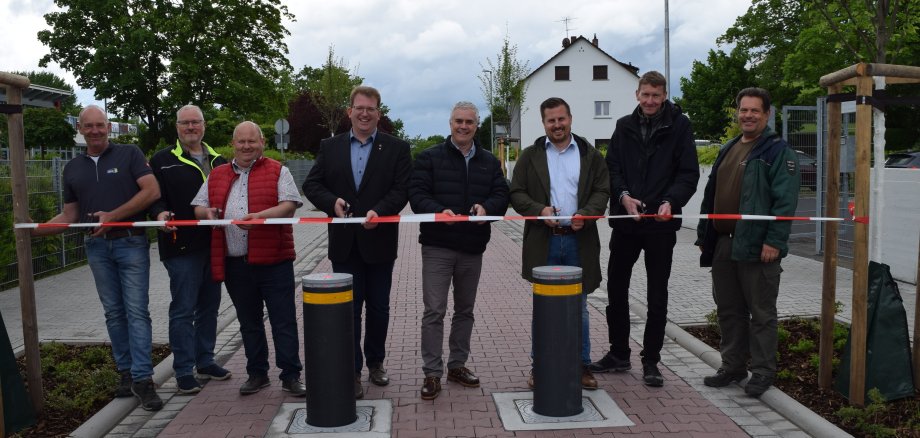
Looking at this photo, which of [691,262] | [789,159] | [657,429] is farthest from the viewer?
Answer: [691,262]

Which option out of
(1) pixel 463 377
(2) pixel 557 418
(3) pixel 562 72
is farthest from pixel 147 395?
(3) pixel 562 72

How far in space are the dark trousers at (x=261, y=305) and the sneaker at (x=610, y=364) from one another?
7.21ft

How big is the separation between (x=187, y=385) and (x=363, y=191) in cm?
185

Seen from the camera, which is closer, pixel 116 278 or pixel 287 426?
pixel 287 426

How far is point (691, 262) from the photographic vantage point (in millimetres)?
12000

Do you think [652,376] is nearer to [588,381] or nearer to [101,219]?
[588,381]

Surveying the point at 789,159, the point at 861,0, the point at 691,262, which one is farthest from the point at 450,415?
the point at 861,0

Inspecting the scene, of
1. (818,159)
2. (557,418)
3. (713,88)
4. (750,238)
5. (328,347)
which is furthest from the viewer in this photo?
(713,88)

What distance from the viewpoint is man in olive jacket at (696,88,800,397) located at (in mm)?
5105

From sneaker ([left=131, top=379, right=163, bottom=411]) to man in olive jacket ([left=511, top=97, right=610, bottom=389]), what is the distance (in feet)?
8.28

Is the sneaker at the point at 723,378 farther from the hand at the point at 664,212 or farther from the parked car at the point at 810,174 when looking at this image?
the parked car at the point at 810,174

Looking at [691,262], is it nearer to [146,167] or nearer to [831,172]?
[831,172]

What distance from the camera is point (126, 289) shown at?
518 cm

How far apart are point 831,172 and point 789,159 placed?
11.9 inches
